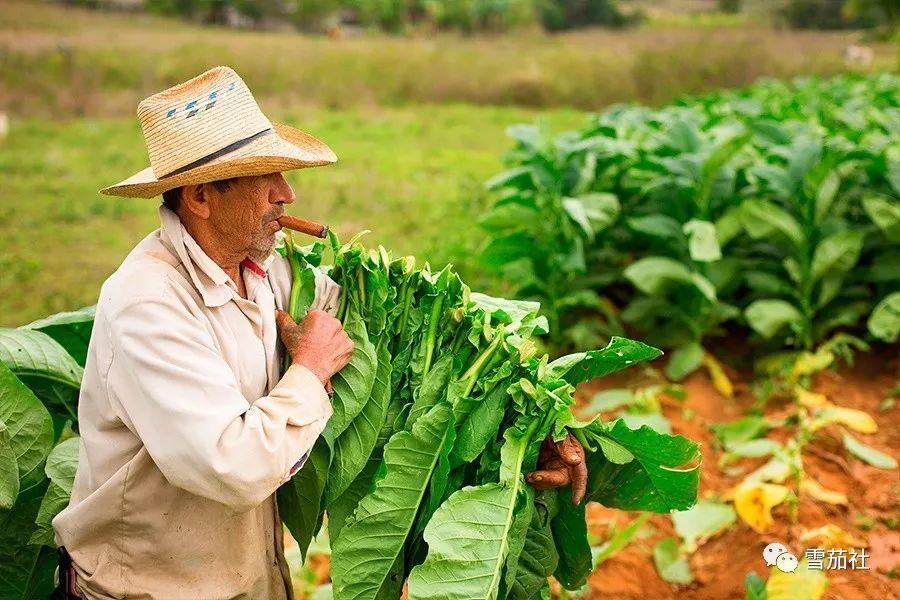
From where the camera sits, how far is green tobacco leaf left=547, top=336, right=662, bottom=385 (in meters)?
1.95

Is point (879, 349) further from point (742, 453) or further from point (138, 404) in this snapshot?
point (138, 404)

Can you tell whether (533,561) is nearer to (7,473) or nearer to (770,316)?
(7,473)

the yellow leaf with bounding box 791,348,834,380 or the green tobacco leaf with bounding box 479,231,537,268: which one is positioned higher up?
the green tobacco leaf with bounding box 479,231,537,268

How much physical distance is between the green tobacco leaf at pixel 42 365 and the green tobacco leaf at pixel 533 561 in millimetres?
1226

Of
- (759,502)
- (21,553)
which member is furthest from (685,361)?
Answer: (21,553)

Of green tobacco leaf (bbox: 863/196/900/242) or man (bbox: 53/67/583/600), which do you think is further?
green tobacco leaf (bbox: 863/196/900/242)

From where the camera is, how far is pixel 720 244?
4422 mm

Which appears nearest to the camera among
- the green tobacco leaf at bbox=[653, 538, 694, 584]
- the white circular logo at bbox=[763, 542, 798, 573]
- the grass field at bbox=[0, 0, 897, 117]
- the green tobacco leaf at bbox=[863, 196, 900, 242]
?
the white circular logo at bbox=[763, 542, 798, 573]

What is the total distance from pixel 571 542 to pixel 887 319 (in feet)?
8.70

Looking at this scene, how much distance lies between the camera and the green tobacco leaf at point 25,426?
2207 millimetres

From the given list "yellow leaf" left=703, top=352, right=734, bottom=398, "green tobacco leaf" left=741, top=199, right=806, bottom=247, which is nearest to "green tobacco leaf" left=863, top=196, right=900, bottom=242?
"green tobacco leaf" left=741, top=199, right=806, bottom=247

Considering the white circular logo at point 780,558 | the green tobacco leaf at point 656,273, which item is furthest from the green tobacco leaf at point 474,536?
the green tobacco leaf at point 656,273

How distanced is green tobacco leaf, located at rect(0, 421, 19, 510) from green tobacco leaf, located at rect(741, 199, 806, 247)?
3275mm

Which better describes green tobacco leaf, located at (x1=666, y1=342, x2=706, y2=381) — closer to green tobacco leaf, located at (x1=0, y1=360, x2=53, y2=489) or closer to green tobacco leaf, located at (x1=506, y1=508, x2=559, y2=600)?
green tobacco leaf, located at (x1=506, y1=508, x2=559, y2=600)
